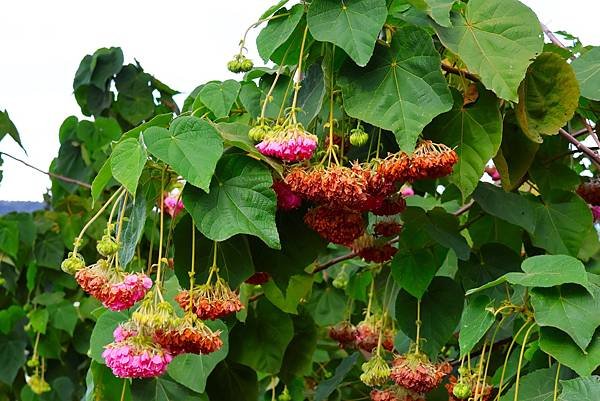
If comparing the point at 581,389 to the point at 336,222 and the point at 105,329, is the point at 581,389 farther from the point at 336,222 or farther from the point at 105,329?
the point at 105,329

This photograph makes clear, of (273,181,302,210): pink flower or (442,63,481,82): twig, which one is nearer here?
(273,181,302,210): pink flower

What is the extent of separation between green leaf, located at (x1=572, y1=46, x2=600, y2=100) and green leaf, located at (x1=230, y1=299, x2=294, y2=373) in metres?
0.69

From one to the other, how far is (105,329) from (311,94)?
528mm

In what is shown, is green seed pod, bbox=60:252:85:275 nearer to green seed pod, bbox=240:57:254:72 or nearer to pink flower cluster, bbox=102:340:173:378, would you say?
pink flower cluster, bbox=102:340:173:378

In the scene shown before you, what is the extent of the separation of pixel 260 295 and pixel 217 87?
603 mm

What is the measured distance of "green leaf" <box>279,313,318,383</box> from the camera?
6.34ft

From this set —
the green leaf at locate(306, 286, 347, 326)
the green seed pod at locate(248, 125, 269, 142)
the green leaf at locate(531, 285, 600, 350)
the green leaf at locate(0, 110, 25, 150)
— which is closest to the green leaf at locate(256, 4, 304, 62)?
the green seed pod at locate(248, 125, 269, 142)

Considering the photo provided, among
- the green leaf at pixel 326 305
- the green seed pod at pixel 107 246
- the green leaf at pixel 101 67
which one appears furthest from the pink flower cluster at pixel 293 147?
the green leaf at pixel 101 67

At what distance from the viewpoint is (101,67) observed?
127 inches

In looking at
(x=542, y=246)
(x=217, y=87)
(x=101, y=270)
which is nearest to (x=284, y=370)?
(x=542, y=246)

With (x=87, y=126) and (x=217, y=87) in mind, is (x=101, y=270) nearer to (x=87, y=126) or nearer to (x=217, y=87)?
(x=217, y=87)

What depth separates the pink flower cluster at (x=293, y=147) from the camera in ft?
3.60

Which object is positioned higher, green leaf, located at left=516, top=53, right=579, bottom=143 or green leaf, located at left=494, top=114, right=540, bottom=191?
green leaf, located at left=516, top=53, right=579, bottom=143

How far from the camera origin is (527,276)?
3.61ft
